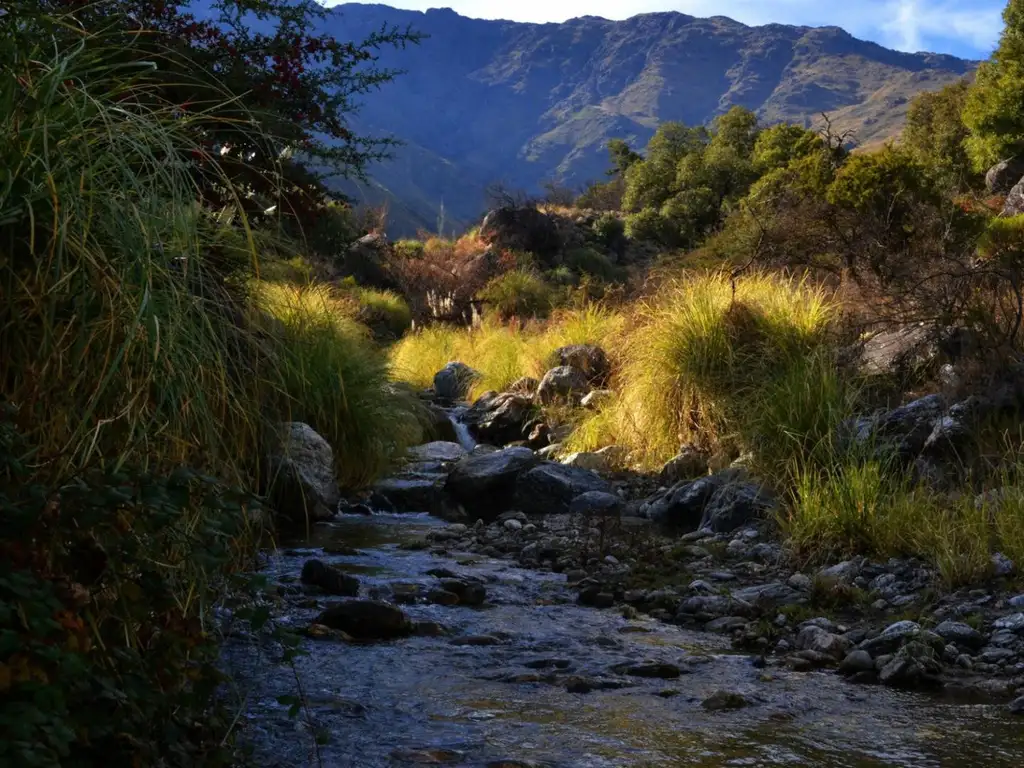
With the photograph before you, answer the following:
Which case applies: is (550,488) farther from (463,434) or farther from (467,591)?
(463,434)

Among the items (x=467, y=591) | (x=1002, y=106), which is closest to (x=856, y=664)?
(x=467, y=591)

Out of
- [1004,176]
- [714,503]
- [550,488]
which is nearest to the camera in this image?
[714,503]

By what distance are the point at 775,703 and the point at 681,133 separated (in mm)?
34168

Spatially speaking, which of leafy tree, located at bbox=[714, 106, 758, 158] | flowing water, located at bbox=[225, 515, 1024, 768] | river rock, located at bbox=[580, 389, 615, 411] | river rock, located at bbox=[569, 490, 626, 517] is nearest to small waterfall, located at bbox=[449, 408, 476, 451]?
river rock, located at bbox=[580, 389, 615, 411]

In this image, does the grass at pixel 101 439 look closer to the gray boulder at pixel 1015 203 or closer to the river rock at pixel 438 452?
the river rock at pixel 438 452

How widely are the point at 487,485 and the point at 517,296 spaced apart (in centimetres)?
1218

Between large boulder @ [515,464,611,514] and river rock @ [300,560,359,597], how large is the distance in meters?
2.73

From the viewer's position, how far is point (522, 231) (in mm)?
27969

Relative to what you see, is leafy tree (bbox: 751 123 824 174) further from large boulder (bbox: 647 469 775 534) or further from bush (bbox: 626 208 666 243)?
large boulder (bbox: 647 469 775 534)

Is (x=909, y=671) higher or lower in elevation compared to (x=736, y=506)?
higher

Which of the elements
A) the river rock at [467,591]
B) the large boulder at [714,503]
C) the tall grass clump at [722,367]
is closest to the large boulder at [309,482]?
the river rock at [467,591]

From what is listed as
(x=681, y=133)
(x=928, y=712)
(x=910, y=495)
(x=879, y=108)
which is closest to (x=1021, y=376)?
(x=910, y=495)

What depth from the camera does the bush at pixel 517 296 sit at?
19547 mm

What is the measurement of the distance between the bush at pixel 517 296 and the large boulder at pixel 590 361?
7.60 m
